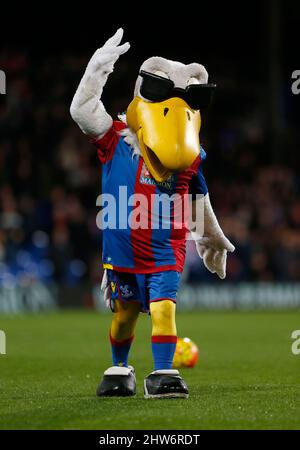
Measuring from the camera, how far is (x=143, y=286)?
261 inches

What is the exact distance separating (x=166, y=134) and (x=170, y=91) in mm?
357

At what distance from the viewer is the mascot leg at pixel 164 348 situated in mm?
6375

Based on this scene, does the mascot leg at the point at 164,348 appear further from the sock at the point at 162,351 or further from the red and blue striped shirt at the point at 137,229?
the red and blue striped shirt at the point at 137,229

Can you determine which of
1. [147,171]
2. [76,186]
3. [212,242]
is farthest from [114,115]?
[147,171]

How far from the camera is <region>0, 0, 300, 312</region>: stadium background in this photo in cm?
1872

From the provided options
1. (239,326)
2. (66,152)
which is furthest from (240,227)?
(239,326)

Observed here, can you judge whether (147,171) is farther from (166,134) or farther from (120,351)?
(120,351)

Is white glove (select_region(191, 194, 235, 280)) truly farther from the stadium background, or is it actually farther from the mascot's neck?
the stadium background

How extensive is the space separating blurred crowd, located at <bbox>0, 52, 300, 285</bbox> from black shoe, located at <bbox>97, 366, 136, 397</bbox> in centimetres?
1148

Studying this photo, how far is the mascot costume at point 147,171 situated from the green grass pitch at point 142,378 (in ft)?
1.31

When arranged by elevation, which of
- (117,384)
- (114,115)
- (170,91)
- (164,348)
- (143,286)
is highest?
(114,115)

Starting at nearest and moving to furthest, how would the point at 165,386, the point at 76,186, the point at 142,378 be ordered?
1. the point at 165,386
2. the point at 142,378
3. the point at 76,186

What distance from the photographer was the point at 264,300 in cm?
1973

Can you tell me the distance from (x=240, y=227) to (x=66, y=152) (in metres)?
3.63
